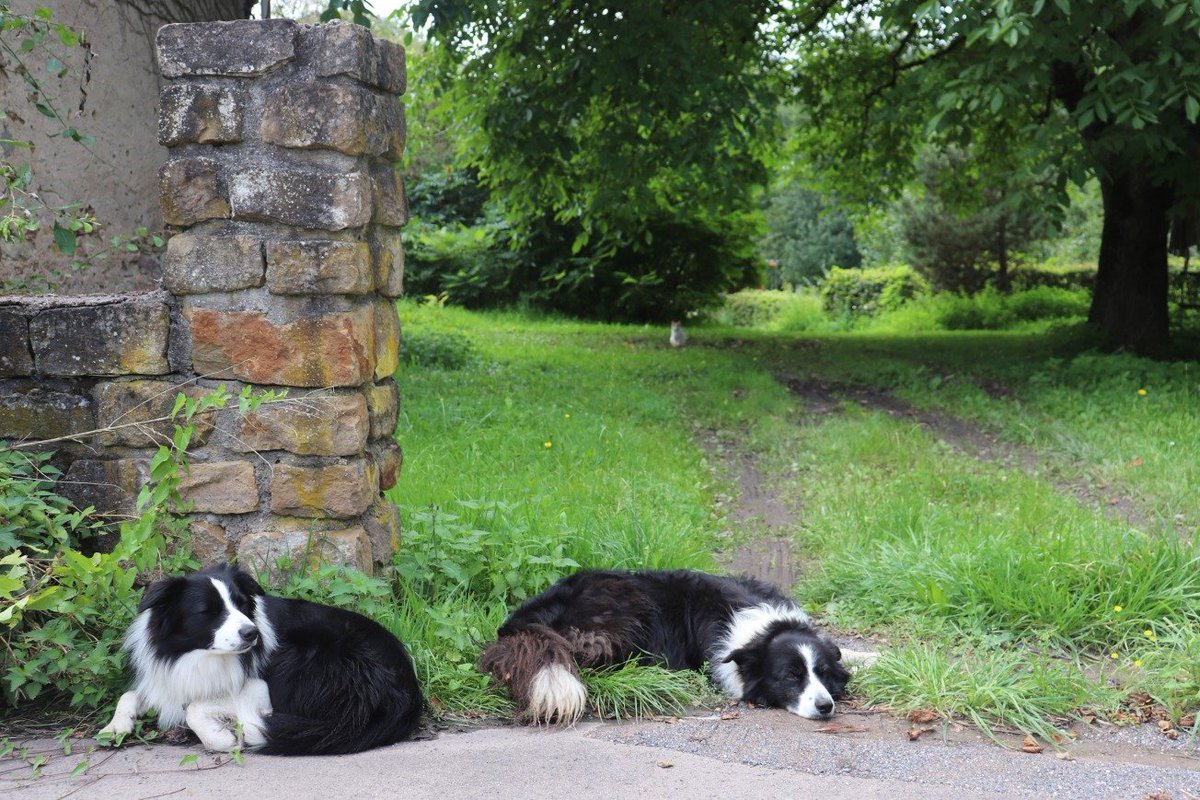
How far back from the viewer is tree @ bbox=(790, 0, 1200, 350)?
8.42 m

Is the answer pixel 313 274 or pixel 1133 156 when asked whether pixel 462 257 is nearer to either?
pixel 1133 156

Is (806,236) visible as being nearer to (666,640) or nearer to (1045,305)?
(1045,305)

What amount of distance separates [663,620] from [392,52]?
8.83 ft

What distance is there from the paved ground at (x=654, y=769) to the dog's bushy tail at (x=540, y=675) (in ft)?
0.25

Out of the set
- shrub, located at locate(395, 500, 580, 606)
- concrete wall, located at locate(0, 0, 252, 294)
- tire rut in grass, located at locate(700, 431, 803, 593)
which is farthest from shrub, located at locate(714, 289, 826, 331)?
shrub, located at locate(395, 500, 580, 606)

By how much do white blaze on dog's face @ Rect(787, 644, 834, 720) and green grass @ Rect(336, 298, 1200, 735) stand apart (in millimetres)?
272

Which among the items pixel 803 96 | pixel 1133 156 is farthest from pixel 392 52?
pixel 803 96

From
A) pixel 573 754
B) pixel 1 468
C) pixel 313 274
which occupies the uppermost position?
pixel 313 274

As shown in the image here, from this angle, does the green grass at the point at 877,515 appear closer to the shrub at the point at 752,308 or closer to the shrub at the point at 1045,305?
the shrub at the point at 1045,305

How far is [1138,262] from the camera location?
1316cm

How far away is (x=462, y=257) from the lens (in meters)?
21.8

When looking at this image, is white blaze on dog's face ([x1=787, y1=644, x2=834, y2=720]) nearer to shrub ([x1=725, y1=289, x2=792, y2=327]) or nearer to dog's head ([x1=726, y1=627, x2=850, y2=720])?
dog's head ([x1=726, y1=627, x2=850, y2=720])

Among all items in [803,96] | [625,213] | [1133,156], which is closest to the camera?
[1133,156]

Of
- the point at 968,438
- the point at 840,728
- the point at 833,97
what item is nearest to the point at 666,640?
the point at 840,728
